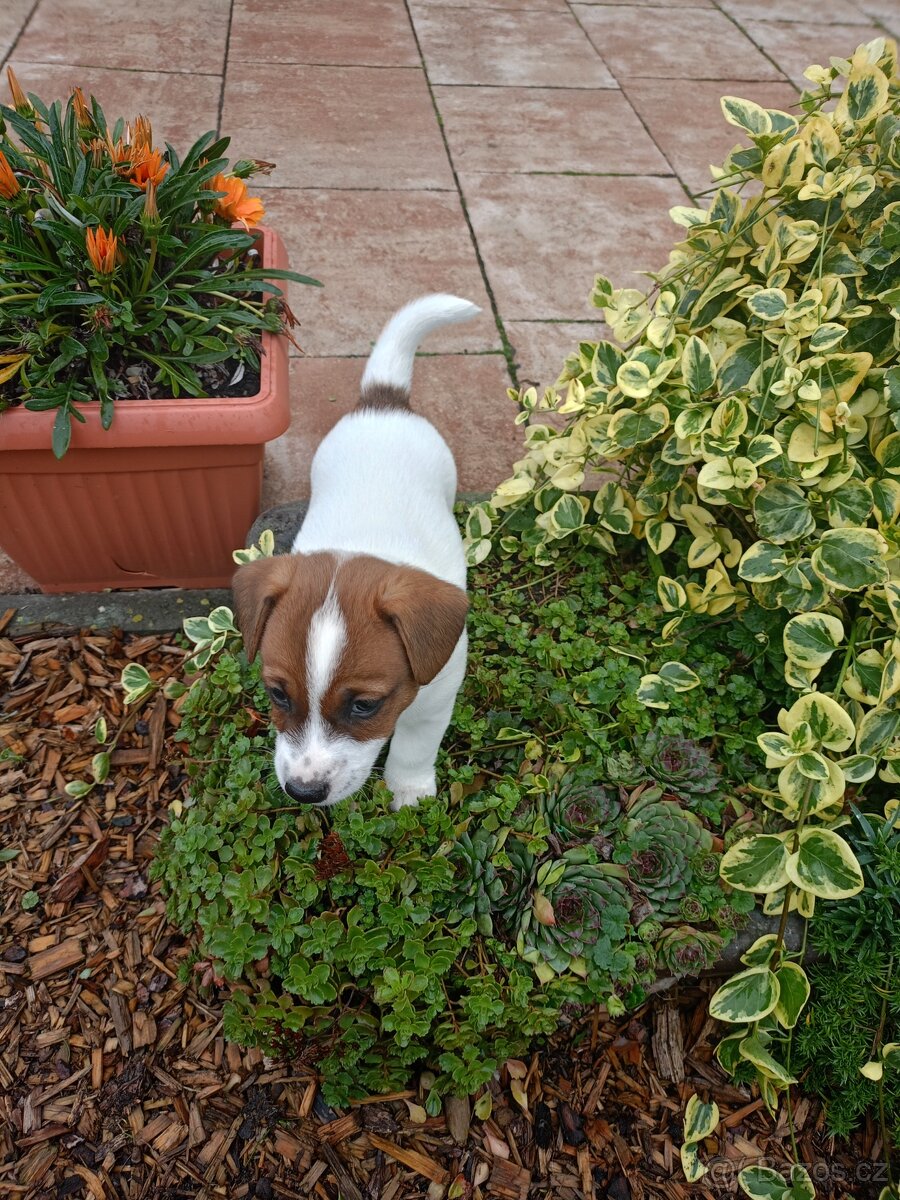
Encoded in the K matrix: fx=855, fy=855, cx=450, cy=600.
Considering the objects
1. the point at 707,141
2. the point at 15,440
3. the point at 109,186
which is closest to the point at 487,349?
the point at 109,186

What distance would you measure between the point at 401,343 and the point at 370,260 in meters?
1.78

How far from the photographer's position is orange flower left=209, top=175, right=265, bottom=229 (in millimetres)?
2863

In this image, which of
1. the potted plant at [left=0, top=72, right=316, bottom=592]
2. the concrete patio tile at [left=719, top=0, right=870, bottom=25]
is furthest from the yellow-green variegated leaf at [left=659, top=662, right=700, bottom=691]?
the concrete patio tile at [left=719, top=0, right=870, bottom=25]

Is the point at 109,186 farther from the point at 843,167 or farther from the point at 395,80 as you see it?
the point at 395,80

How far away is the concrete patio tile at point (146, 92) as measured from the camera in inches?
201

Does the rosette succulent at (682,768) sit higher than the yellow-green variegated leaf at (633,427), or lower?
lower

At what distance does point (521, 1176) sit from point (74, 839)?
1.60 m

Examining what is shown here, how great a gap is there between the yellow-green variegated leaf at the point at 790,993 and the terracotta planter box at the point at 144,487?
209 cm

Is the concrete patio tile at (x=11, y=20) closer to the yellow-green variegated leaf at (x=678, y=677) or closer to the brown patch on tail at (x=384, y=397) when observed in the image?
the brown patch on tail at (x=384, y=397)

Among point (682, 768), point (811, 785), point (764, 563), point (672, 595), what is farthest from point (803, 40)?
point (811, 785)

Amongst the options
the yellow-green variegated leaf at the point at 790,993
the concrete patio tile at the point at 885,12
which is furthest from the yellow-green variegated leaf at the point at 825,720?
the concrete patio tile at the point at 885,12

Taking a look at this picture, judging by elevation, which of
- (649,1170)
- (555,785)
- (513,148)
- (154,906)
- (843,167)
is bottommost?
(649,1170)

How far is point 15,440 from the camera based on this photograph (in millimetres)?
2512

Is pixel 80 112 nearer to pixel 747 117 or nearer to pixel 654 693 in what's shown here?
pixel 747 117
